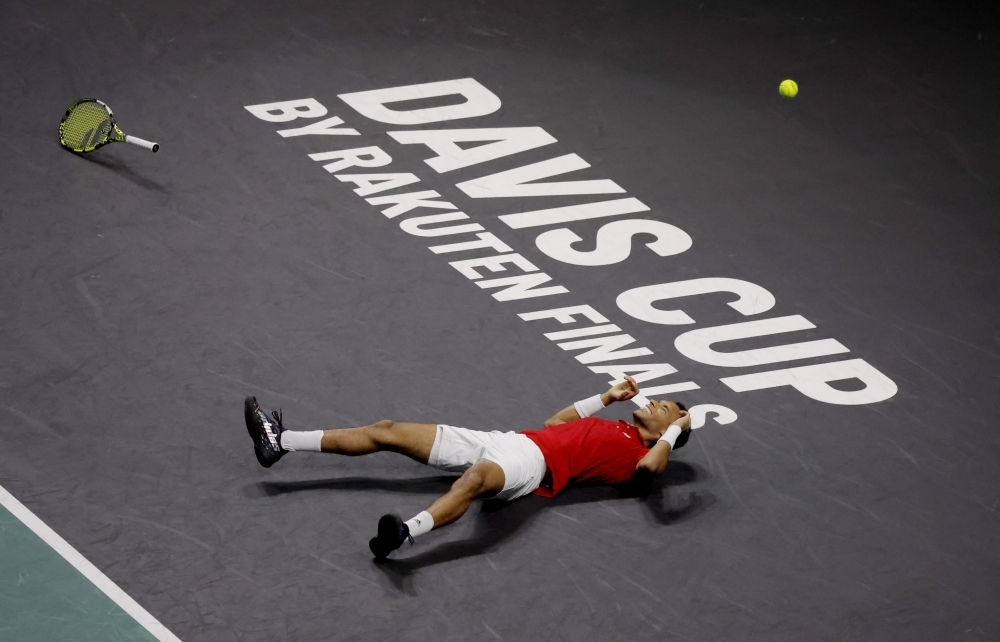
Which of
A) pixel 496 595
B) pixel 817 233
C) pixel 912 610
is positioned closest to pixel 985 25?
pixel 817 233

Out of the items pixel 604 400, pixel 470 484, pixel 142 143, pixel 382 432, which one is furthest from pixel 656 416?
pixel 142 143

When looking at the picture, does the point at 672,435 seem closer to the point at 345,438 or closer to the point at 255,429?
the point at 345,438

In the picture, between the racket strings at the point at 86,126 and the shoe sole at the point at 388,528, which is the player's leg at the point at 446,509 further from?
the racket strings at the point at 86,126

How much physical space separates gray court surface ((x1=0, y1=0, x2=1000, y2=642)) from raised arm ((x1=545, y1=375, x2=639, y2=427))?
35cm

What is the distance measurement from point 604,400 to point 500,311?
1.31 metres

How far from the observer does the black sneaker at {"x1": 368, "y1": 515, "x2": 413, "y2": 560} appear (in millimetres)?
5973

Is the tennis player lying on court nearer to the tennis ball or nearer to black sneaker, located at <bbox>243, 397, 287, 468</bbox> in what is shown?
black sneaker, located at <bbox>243, 397, 287, 468</bbox>

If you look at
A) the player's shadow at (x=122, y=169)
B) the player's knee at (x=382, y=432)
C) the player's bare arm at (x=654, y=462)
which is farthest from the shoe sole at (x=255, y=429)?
the player's shadow at (x=122, y=169)

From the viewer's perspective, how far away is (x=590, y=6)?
1177 centimetres

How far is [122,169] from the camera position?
29.7 feet

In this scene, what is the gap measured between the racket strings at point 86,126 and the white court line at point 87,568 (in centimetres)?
336

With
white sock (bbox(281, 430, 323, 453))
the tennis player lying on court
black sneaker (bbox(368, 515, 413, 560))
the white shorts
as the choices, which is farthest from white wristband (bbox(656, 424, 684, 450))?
white sock (bbox(281, 430, 323, 453))

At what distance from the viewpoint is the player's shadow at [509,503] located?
20.9ft

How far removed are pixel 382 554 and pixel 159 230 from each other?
3.34 m
